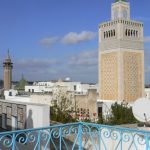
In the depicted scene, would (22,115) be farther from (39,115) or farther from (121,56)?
(121,56)

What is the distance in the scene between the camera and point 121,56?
29203mm

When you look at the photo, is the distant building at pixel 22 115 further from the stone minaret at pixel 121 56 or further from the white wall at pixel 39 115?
the stone minaret at pixel 121 56

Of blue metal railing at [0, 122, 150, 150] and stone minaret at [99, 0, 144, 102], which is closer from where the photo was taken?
blue metal railing at [0, 122, 150, 150]

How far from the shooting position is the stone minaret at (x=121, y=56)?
29.3 meters

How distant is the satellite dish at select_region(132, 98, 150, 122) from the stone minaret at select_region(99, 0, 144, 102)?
949 inches

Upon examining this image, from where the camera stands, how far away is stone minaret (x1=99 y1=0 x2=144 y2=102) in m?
29.3

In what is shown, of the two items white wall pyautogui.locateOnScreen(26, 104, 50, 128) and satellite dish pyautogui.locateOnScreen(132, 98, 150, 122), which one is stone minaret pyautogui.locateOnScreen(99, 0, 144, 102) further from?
satellite dish pyautogui.locateOnScreen(132, 98, 150, 122)

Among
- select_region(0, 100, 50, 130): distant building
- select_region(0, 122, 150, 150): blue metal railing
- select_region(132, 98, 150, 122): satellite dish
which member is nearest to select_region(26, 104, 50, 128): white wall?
select_region(0, 100, 50, 130): distant building

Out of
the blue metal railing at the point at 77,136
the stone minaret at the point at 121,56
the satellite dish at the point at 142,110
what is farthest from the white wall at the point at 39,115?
the stone minaret at the point at 121,56

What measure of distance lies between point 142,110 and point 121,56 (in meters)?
24.4

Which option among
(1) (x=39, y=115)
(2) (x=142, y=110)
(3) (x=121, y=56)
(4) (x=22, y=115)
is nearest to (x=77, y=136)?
(2) (x=142, y=110)

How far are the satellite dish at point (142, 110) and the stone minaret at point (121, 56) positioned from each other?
24111mm

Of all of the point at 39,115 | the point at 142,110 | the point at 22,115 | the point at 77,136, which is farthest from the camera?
the point at 22,115

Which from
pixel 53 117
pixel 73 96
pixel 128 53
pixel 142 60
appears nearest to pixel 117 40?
pixel 128 53
